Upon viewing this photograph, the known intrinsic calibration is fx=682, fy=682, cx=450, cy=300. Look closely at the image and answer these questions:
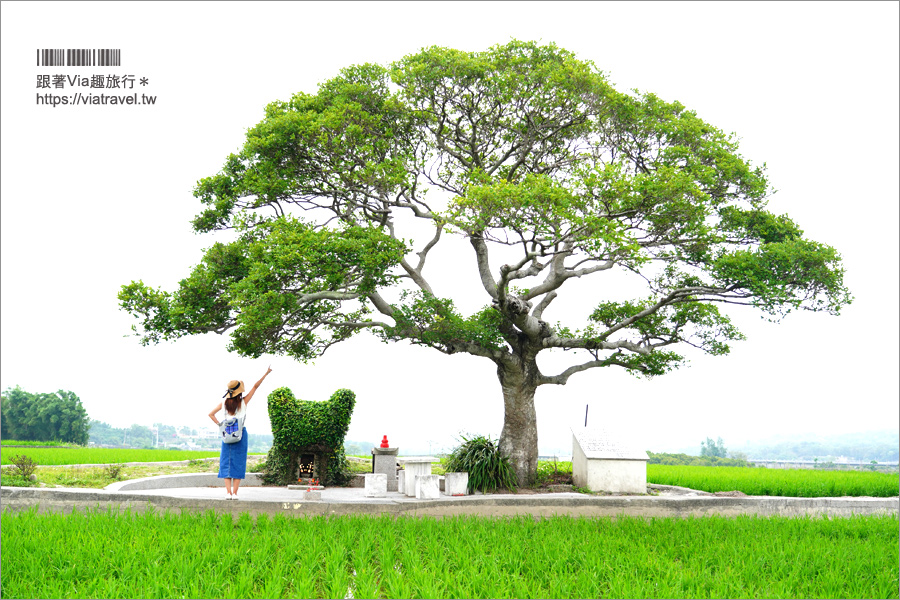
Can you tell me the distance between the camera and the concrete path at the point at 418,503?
8.80 meters

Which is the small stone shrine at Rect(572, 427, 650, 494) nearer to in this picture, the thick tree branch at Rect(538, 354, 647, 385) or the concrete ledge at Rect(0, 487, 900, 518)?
the concrete ledge at Rect(0, 487, 900, 518)

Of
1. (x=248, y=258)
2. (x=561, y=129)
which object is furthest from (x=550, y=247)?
Answer: (x=248, y=258)

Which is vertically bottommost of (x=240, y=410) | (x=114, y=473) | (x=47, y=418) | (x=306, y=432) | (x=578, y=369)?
(x=47, y=418)

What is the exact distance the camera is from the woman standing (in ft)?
29.3

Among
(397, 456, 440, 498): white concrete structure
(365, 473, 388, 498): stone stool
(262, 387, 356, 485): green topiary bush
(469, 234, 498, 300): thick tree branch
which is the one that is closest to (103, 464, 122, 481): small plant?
(262, 387, 356, 485): green topiary bush

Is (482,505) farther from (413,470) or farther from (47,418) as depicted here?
(47,418)

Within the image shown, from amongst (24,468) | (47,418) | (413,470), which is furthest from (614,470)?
(47,418)

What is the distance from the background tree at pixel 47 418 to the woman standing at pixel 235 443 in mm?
28293

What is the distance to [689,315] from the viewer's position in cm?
1268

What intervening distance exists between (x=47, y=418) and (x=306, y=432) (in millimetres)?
27034

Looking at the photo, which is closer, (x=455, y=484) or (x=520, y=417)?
(x=455, y=484)

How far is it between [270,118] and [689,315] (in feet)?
27.6

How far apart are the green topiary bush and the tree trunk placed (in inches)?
111

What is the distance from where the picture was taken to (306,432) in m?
12.1
